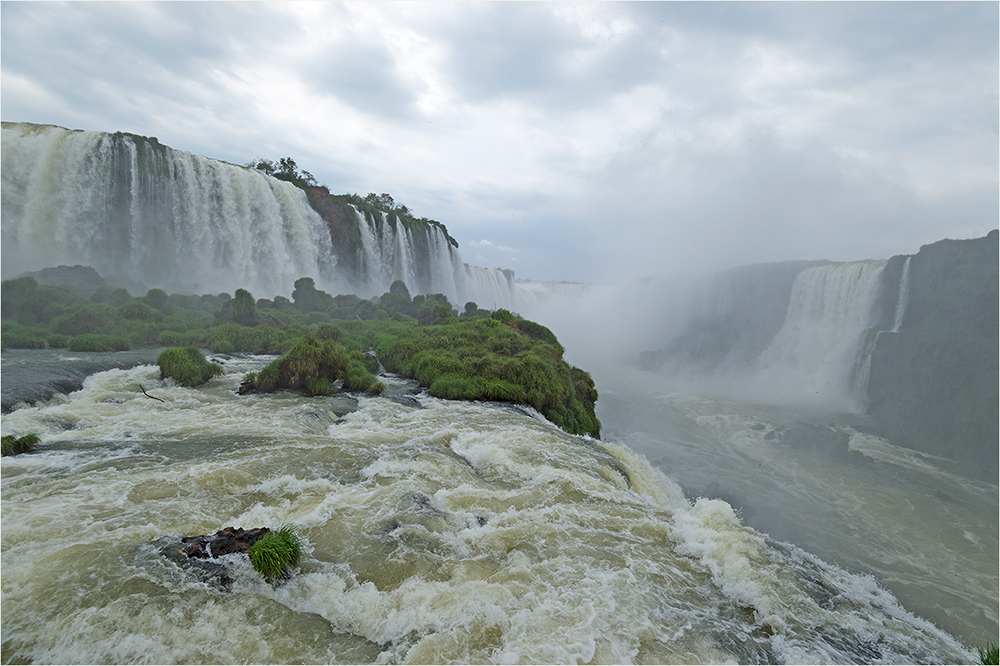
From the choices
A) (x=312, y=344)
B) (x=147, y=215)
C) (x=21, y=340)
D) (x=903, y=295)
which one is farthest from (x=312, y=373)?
(x=903, y=295)

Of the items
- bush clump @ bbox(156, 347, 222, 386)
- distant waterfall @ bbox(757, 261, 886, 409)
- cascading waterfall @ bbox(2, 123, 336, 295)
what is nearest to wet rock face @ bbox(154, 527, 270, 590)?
bush clump @ bbox(156, 347, 222, 386)

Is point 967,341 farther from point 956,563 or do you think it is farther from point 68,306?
point 68,306

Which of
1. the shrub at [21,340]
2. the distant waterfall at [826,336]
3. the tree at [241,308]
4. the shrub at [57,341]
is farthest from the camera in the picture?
the distant waterfall at [826,336]

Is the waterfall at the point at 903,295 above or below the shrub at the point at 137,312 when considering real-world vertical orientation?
above

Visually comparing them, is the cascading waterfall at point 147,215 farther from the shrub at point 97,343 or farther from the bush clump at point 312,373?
the bush clump at point 312,373

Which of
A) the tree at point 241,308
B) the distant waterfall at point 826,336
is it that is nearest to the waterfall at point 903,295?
the distant waterfall at point 826,336

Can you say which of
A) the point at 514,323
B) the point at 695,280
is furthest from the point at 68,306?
the point at 695,280

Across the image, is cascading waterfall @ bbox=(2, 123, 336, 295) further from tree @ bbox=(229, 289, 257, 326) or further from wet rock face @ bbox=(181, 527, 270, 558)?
wet rock face @ bbox=(181, 527, 270, 558)

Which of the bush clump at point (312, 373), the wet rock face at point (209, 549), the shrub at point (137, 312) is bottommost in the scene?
the wet rock face at point (209, 549)
